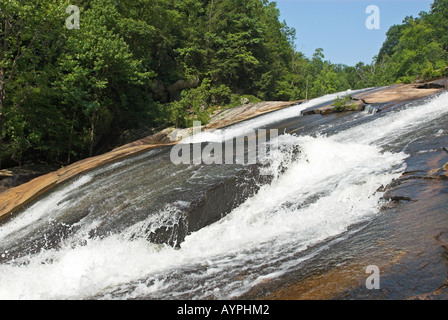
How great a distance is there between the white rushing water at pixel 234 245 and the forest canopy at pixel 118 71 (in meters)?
8.81

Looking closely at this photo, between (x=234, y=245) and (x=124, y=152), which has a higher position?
(x=124, y=152)

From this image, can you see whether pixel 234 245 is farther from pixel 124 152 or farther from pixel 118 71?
pixel 118 71

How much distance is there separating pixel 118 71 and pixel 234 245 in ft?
51.6

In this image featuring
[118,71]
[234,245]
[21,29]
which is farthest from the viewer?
[118,71]

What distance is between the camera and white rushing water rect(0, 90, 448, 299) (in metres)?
4.10

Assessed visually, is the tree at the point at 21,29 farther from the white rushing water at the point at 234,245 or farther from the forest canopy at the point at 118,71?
the white rushing water at the point at 234,245

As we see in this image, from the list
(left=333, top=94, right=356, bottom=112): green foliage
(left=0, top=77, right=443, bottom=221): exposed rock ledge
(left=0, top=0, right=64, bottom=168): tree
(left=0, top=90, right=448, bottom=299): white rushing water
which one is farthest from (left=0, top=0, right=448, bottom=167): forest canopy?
(left=0, top=90, right=448, bottom=299): white rushing water

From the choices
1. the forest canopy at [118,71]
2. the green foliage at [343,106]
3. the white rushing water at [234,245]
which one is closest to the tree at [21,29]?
the forest canopy at [118,71]

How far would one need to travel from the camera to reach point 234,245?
16.7 feet

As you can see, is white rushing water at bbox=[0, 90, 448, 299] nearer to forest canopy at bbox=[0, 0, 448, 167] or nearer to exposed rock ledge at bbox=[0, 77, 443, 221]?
exposed rock ledge at bbox=[0, 77, 443, 221]

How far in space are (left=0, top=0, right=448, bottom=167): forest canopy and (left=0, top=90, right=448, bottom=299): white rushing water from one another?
8810 millimetres

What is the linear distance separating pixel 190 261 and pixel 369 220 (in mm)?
2511

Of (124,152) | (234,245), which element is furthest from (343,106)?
(234,245)

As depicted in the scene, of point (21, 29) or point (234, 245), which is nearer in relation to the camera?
point (234, 245)
